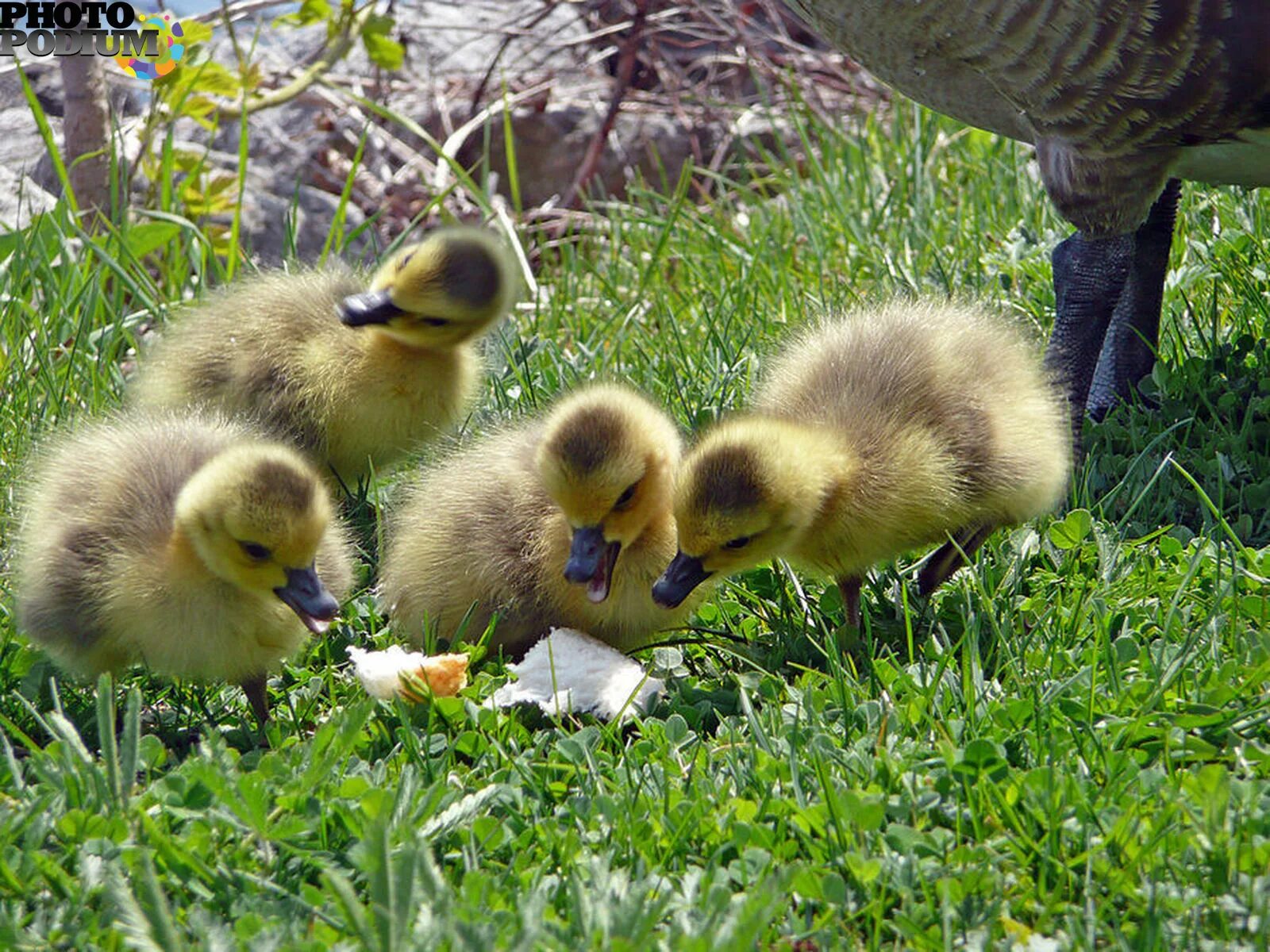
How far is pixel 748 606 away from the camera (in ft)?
11.2

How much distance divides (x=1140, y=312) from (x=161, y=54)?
132 inches

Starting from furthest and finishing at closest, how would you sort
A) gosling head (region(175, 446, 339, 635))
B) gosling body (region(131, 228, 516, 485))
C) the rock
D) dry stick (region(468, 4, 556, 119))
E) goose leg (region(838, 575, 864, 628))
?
dry stick (region(468, 4, 556, 119)) → the rock → gosling body (region(131, 228, 516, 485)) → goose leg (region(838, 575, 864, 628)) → gosling head (region(175, 446, 339, 635))

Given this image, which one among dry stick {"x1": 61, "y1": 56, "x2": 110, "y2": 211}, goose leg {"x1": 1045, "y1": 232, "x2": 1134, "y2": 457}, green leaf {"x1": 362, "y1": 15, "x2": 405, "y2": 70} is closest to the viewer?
goose leg {"x1": 1045, "y1": 232, "x2": 1134, "y2": 457}

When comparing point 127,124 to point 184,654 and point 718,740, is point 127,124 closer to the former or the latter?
point 184,654

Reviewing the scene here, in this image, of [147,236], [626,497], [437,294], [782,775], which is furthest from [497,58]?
[782,775]

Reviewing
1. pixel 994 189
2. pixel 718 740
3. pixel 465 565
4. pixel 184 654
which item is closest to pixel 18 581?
pixel 184 654

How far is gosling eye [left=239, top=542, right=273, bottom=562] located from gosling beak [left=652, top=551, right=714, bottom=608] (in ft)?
2.23

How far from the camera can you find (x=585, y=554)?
2951mm

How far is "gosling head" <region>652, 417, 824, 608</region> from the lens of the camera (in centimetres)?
281

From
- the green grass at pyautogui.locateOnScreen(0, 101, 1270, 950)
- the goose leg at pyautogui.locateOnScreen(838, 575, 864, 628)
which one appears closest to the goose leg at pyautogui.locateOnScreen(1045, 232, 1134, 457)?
the green grass at pyautogui.locateOnScreen(0, 101, 1270, 950)

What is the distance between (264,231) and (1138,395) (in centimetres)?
383

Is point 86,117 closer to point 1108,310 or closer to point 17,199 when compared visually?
point 17,199

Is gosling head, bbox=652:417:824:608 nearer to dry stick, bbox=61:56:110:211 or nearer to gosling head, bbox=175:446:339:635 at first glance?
gosling head, bbox=175:446:339:635

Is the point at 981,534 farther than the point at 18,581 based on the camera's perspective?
Yes
